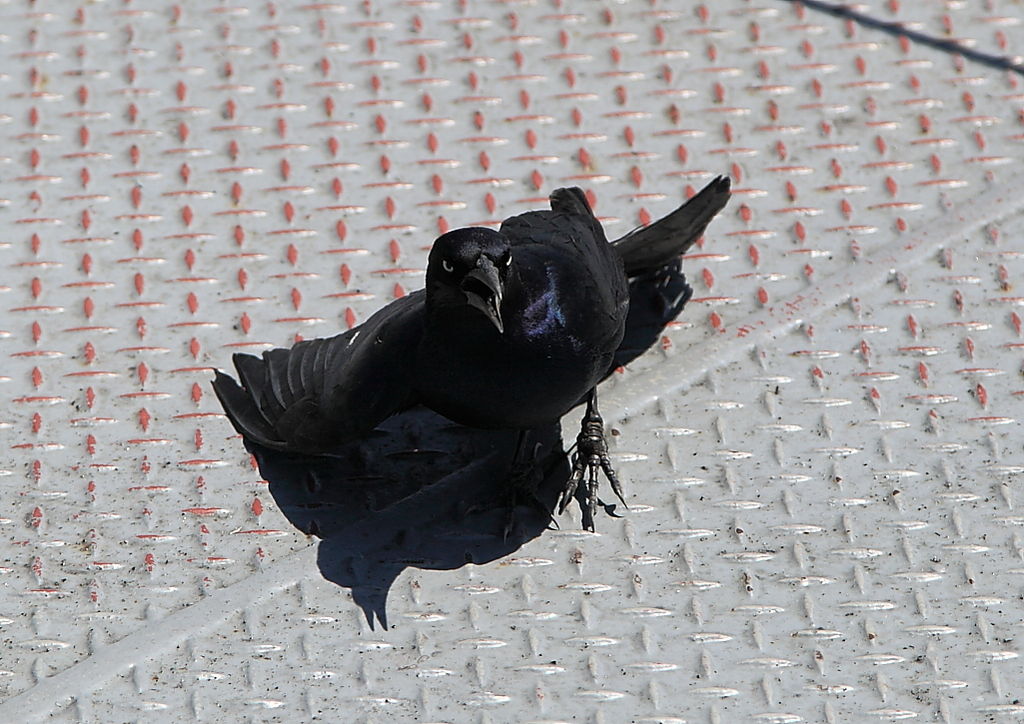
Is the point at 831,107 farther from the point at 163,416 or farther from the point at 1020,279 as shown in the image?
the point at 163,416

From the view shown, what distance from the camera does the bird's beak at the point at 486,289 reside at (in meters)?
2.83

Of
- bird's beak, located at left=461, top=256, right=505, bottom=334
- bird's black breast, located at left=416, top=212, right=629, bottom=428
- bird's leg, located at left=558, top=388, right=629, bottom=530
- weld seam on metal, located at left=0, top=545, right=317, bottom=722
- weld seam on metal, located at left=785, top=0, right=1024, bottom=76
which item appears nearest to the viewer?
weld seam on metal, located at left=0, top=545, right=317, bottom=722

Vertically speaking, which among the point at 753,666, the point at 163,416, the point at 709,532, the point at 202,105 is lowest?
the point at 753,666

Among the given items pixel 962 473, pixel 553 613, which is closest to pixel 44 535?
pixel 553 613

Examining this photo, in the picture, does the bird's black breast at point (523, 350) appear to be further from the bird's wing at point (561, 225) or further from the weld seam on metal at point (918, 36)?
the weld seam on metal at point (918, 36)

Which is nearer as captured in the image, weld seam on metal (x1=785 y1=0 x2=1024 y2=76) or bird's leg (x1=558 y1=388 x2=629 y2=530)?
bird's leg (x1=558 y1=388 x2=629 y2=530)

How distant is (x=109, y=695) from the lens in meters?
2.72

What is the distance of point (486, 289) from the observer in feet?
9.34

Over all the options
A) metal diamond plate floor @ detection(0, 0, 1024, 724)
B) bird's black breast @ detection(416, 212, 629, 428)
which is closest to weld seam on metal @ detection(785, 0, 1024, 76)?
metal diamond plate floor @ detection(0, 0, 1024, 724)

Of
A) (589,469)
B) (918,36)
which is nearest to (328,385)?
(589,469)

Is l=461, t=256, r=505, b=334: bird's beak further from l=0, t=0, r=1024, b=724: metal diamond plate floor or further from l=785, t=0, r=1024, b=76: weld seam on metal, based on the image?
l=785, t=0, r=1024, b=76: weld seam on metal

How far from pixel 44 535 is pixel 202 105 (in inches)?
50.2

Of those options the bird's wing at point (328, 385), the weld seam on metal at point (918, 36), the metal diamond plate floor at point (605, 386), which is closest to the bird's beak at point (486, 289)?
the bird's wing at point (328, 385)

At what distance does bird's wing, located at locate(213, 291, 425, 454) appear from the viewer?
3.00 meters
